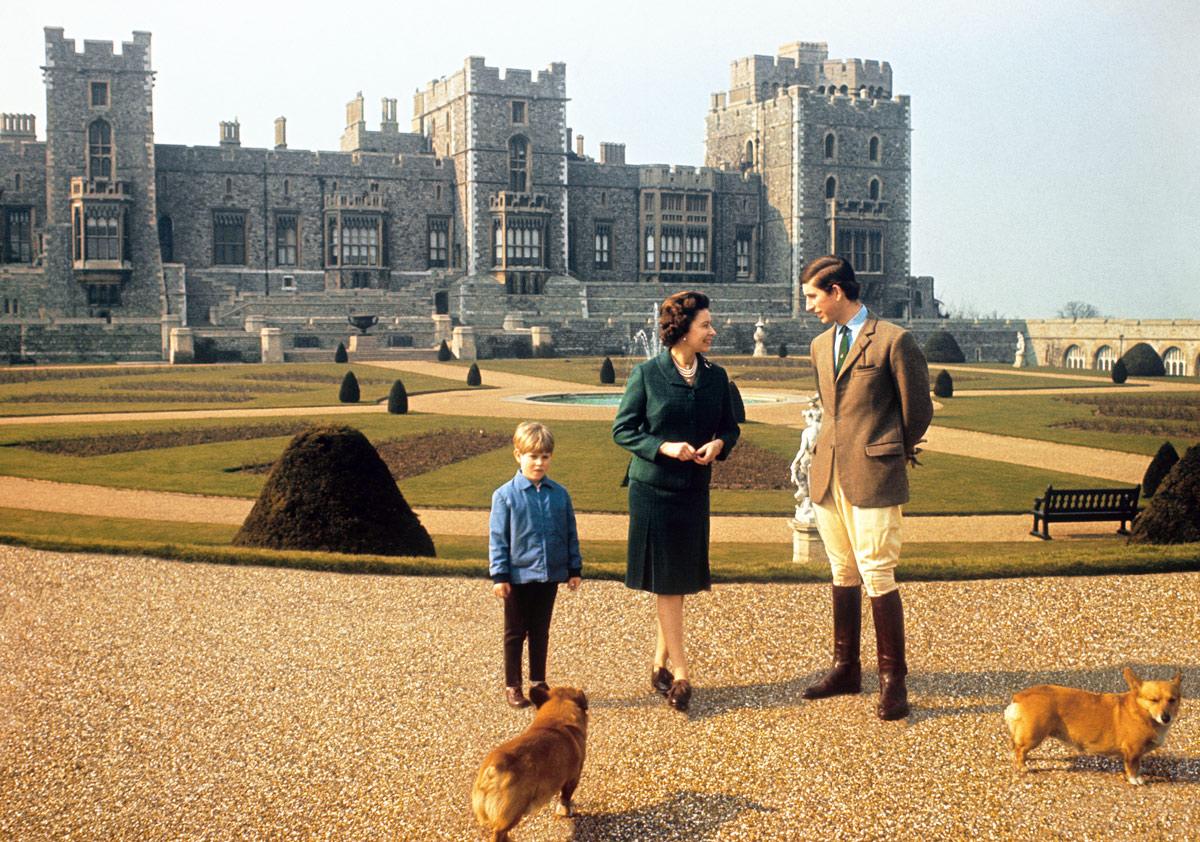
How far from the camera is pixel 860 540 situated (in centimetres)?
638

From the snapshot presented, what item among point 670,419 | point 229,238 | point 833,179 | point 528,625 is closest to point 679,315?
point 670,419

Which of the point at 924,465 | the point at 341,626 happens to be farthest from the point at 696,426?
the point at 924,465

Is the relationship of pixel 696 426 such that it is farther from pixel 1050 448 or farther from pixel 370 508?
pixel 1050 448

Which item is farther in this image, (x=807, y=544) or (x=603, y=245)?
(x=603, y=245)

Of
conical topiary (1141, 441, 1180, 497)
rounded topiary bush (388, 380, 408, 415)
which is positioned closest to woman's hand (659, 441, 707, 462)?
conical topiary (1141, 441, 1180, 497)

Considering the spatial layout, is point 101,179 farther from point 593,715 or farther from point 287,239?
point 593,715

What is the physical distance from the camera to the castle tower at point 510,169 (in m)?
58.3

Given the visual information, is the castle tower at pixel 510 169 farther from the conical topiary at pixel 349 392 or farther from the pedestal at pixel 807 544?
the pedestal at pixel 807 544

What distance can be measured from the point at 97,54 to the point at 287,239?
416 inches

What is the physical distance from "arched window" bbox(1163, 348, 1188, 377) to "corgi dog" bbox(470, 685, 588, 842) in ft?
166

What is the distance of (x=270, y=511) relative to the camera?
34.8ft

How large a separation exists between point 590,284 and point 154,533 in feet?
155

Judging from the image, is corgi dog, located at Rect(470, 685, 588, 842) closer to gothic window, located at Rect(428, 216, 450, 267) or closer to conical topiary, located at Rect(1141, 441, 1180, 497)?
conical topiary, located at Rect(1141, 441, 1180, 497)

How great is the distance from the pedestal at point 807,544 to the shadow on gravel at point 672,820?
5539mm
